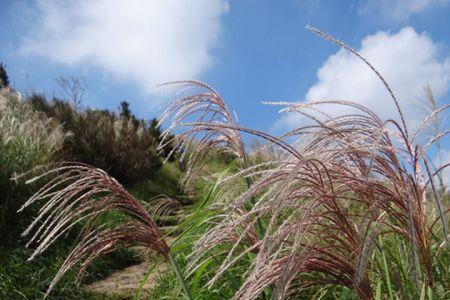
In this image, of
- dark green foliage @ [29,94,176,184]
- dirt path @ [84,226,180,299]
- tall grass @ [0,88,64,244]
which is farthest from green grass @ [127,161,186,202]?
dirt path @ [84,226,180,299]

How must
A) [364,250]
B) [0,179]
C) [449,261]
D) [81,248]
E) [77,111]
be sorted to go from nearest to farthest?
[364,250] → [81,248] → [449,261] → [0,179] → [77,111]

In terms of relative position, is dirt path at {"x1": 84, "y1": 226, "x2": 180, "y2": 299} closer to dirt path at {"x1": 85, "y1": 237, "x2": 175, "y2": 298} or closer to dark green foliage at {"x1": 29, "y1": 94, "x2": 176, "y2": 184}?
dirt path at {"x1": 85, "y1": 237, "x2": 175, "y2": 298}

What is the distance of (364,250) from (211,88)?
1.39 m

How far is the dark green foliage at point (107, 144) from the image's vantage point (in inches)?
404

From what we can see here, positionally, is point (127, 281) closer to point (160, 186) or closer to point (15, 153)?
point (15, 153)

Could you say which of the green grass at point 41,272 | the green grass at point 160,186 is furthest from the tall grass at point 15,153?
the green grass at point 160,186

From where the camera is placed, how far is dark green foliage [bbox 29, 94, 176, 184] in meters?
10.2

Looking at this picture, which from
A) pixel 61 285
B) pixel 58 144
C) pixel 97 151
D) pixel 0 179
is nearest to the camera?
pixel 61 285

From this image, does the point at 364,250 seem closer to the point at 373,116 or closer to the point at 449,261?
the point at 373,116

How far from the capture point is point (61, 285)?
4848mm

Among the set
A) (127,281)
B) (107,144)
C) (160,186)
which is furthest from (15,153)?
(160,186)

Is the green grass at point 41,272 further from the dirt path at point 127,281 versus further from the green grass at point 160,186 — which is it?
the green grass at point 160,186

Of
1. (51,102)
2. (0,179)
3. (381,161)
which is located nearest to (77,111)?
(51,102)

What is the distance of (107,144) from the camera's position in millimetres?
10703
